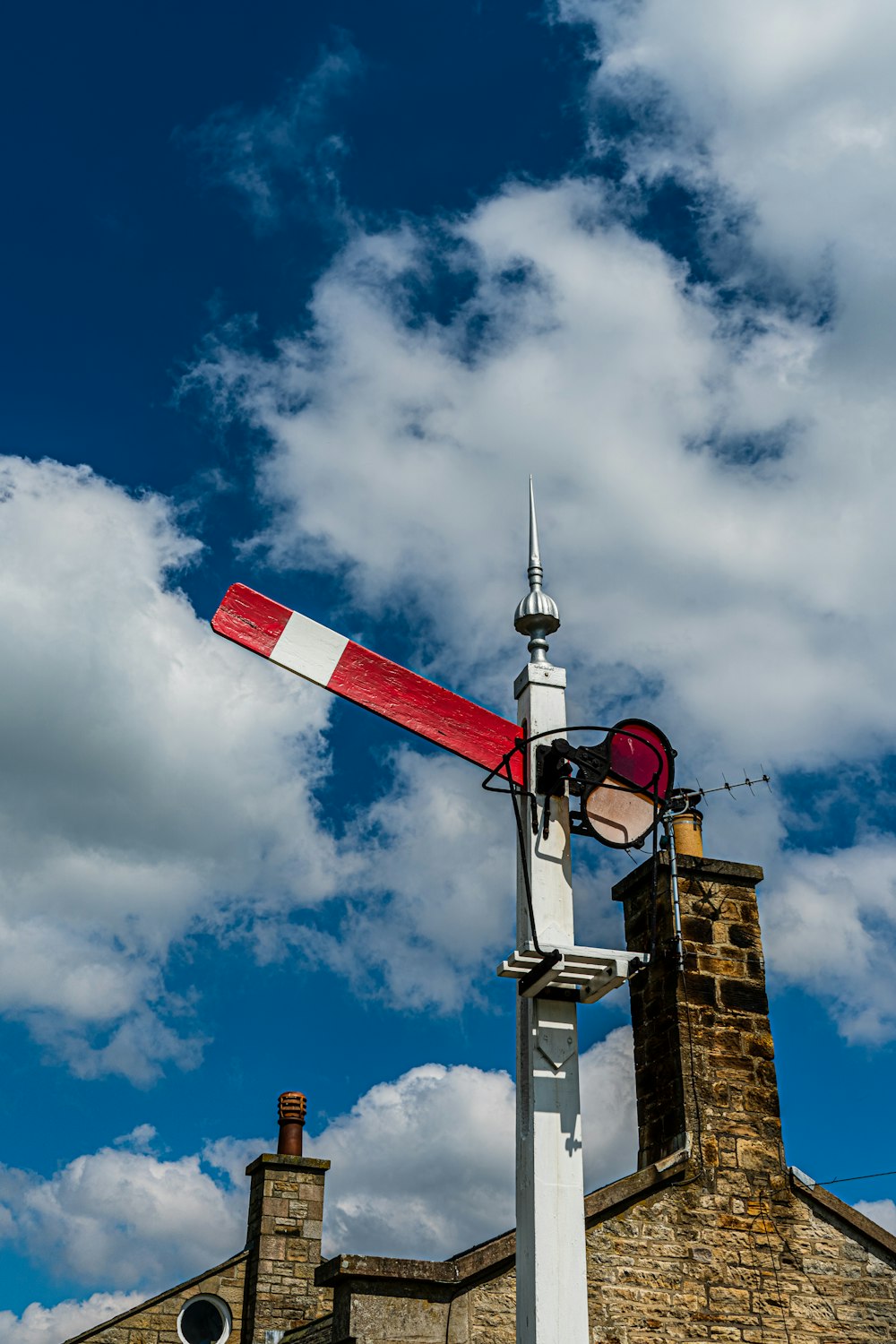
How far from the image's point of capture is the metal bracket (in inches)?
149

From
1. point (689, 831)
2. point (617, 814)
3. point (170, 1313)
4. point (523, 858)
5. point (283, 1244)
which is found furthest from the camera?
point (170, 1313)

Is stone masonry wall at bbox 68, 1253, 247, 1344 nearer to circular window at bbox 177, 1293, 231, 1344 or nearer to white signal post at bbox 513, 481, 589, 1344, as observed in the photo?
circular window at bbox 177, 1293, 231, 1344

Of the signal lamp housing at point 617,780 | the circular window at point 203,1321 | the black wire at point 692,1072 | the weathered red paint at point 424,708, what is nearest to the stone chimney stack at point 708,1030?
the black wire at point 692,1072

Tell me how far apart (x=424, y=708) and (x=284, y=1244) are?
10359 mm

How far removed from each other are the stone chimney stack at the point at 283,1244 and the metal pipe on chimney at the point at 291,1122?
0.28 feet

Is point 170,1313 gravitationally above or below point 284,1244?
below

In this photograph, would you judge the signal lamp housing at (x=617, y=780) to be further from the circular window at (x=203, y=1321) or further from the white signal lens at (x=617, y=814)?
the circular window at (x=203, y=1321)

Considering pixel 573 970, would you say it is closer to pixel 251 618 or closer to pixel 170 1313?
pixel 251 618

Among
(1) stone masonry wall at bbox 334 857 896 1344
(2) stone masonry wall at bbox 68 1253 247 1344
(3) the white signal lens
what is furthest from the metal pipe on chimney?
(3) the white signal lens

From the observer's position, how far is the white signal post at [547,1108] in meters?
3.51

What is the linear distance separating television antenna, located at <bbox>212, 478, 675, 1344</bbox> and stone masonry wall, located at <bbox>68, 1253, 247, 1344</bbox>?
36.1ft

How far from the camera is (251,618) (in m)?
4.22

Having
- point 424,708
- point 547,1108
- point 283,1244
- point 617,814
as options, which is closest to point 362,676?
point 424,708

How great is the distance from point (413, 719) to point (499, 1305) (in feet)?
15.0
